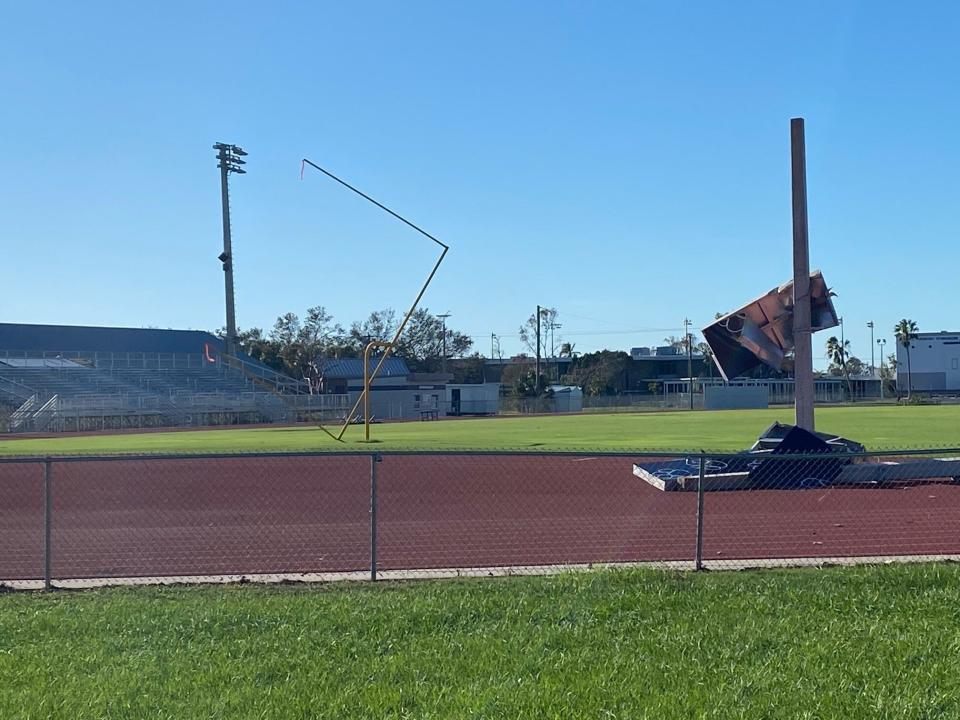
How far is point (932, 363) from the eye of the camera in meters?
→ 125

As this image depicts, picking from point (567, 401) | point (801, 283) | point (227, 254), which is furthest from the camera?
point (567, 401)

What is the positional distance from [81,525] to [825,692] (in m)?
11.1

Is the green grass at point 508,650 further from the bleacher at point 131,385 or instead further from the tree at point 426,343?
the tree at point 426,343

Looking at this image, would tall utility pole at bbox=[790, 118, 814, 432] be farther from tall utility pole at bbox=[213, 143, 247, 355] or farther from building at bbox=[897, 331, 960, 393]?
building at bbox=[897, 331, 960, 393]

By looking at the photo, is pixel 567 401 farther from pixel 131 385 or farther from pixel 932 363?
pixel 932 363

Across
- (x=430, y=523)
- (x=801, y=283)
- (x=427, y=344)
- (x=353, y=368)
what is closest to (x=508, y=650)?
(x=430, y=523)

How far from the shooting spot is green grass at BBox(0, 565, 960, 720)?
579 centimetres

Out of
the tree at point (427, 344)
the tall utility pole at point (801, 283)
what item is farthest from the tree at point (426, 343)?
the tall utility pole at point (801, 283)

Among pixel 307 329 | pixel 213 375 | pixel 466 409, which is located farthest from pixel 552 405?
pixel 307 329

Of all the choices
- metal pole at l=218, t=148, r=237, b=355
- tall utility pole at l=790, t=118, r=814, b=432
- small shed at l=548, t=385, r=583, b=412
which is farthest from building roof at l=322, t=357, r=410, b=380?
tall utility pole at l=790, t=118, r=814, b=432

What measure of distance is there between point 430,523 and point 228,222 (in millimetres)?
61909

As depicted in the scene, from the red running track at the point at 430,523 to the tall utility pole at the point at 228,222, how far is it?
50.6 metres

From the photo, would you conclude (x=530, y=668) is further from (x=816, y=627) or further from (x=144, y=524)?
(x=144, y=524)

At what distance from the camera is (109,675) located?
6.40 meters
